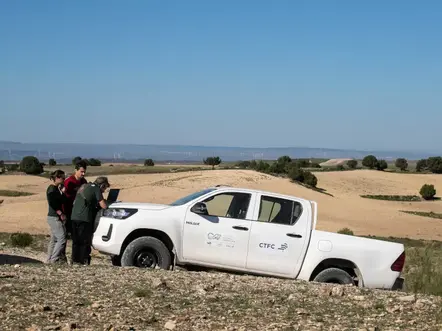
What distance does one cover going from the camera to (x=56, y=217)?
40.1 ft

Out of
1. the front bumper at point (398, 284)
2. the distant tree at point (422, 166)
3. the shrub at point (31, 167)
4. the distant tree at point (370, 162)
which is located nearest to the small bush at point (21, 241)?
the front bumper at point (398, 284)

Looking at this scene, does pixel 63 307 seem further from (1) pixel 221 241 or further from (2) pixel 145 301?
(1) pixel 221 241

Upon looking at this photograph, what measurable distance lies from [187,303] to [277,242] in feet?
9.26

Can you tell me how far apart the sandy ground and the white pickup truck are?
19773mm

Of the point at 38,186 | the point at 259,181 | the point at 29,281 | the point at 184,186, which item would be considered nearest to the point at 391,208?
the point at 259,181

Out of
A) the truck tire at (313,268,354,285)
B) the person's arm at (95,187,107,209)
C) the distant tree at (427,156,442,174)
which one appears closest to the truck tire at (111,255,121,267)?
the person's arm at (95,187,107,209)

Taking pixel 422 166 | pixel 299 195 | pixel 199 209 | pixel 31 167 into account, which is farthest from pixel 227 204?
pixel 422 166

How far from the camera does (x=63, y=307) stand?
26.4 ft

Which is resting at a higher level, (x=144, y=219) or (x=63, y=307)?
(x=144, y=219)

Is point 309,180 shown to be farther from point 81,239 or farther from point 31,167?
point 81,239

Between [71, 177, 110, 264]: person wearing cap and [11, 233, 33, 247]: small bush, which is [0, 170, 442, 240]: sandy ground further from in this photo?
[71, 177, 110, 264]: person wearing cap

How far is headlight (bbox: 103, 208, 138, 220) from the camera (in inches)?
446

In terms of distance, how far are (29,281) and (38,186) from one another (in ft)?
174

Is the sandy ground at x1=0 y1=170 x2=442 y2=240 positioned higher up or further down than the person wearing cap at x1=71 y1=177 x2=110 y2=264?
further down
